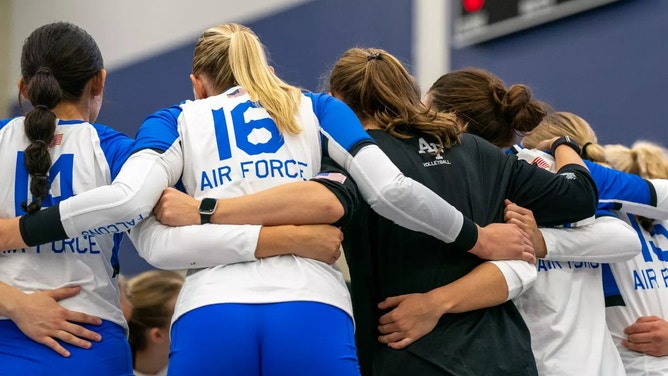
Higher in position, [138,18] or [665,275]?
[138,18]

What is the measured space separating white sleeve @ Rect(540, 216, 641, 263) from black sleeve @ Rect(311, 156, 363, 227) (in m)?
0.70

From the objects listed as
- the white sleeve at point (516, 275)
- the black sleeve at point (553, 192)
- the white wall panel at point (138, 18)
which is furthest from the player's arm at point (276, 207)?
the white wall panel at point (138, 18)

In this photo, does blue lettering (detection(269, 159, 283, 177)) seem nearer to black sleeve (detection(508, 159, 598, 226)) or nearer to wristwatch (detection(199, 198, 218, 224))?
wristwatch (detection(199, 198, 218, 224))

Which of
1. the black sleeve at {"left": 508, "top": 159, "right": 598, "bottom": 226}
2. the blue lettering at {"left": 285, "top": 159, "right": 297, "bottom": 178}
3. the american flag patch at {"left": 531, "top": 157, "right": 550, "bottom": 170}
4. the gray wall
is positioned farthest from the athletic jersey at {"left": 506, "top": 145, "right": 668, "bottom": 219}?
the gray wall

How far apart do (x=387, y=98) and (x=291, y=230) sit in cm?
60

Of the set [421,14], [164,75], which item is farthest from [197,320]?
[164,75]

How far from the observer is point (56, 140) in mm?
2283

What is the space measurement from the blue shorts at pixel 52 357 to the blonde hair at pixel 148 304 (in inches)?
51.8

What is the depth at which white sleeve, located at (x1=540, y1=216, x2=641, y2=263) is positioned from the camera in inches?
101

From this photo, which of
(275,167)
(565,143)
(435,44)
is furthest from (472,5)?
(275,167)

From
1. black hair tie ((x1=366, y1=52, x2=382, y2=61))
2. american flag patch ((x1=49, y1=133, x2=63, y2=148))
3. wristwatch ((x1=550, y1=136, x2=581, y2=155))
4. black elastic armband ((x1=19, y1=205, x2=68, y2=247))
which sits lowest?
wristwatch ((x1=550, y1=136, x2=581, y2=155))

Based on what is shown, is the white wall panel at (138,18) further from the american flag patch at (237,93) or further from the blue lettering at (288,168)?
the blue lettering at (288,168)

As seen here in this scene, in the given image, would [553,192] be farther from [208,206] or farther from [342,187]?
[208,206]

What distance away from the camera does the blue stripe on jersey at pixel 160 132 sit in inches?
84.6
